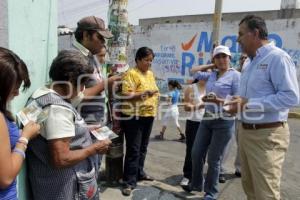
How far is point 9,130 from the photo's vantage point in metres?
1.68

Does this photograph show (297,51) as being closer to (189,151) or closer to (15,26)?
(189,151)

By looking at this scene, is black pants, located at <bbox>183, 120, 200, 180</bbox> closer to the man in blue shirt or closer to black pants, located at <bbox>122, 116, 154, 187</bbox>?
black pants, located at <bbox>122, 116, 154, 187</bbox>

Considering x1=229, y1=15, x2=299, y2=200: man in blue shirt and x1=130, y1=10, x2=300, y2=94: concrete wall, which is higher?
x1=130, y1=10, x2=300, y2=94: concrete wall

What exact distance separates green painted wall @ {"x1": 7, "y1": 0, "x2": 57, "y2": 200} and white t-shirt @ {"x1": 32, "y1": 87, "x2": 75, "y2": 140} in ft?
0.79

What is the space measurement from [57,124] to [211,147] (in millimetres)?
2225

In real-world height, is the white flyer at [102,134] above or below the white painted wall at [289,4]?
below

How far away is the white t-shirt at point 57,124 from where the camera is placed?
1.97 meters

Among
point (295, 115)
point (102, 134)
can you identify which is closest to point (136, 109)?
point (102, 134)

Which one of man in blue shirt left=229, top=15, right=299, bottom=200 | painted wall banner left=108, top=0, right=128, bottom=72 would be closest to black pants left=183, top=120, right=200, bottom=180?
painted wall banner left=108, top=0, right=128, bottom=72

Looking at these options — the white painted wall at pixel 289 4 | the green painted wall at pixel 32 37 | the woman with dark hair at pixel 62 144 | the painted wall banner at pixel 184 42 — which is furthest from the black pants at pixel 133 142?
the white painted wall at pixel 289 4

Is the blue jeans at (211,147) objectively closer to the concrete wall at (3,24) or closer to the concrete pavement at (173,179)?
the concrete pavement at (173,179)

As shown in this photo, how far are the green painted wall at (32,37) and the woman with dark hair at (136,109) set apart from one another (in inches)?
51.8

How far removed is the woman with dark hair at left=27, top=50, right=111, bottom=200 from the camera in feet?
6.53

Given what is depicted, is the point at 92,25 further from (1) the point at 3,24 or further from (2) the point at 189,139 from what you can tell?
(2) the point at 189,139
